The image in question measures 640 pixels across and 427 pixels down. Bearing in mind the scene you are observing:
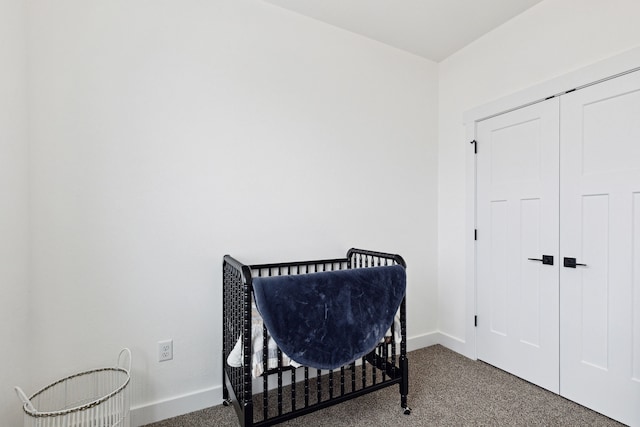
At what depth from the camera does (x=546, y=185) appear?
6.88ft

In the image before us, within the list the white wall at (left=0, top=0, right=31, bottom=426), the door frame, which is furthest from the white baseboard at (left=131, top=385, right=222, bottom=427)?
the door frame

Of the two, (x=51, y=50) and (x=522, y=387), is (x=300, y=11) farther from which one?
(x=522, y=387)

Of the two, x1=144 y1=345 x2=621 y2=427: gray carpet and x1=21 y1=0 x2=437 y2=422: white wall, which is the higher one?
x1=21 y1=0 x2=437 y2=422: white wall

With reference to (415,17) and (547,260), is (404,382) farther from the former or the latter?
(415,17)

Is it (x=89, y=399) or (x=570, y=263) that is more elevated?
(x=570, y=263)

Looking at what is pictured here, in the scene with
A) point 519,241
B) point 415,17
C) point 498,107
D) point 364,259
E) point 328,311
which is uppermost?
point 415,17

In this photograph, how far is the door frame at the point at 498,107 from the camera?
5.74 feet

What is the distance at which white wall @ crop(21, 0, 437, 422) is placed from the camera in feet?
5.15

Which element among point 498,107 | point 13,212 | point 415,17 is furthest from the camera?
point 498,107

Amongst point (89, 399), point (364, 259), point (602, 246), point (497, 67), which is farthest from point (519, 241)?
point (89, 399)

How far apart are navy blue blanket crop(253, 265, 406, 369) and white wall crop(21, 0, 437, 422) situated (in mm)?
672

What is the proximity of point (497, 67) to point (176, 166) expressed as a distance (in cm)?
247

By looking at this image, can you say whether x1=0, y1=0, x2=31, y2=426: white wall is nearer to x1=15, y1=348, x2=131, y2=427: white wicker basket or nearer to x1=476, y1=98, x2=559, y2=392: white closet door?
x1=15, y1=348, x2=131, y2=427: white wicker basket

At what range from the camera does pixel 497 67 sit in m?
2.41
